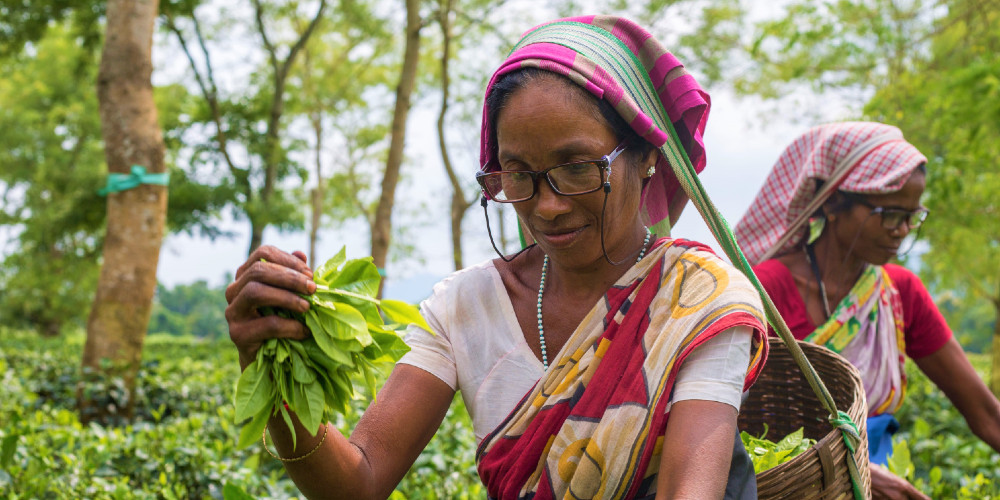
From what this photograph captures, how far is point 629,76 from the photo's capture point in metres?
1.73

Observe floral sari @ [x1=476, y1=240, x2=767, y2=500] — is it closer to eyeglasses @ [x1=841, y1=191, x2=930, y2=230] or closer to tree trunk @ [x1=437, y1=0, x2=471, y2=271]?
eyeglasses @ [x1=841, y1=191, x2=930, y2=230]

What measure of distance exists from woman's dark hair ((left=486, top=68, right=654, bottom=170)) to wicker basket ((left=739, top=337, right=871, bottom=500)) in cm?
74

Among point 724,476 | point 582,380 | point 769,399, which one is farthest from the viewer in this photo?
point 769,399

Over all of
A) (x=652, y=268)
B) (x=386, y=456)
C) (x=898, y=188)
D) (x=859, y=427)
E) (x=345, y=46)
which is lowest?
(x=386, y=456)

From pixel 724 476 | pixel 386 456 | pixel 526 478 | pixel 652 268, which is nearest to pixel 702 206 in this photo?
pixel 652 268

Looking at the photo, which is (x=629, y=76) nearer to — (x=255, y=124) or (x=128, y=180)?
(x=128, y=180)

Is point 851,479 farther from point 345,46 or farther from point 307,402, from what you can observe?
point 345,46

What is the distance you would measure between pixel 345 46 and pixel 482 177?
19862mm

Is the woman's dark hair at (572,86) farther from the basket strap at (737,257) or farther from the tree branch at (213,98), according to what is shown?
the tree branch at (213,98)

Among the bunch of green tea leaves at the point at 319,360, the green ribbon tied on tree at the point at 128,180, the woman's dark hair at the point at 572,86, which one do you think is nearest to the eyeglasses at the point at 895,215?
the woman's dark hair at the point at 572,86

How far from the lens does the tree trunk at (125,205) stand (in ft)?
15.8

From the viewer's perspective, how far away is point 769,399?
2.37 m

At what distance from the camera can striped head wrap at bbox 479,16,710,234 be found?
Answer: 1.65m

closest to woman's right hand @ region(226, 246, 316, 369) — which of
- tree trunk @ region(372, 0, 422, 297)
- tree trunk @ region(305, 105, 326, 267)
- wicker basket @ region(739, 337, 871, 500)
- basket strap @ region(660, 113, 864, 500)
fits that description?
basket strap @ region(660, 113, 864, 500)
